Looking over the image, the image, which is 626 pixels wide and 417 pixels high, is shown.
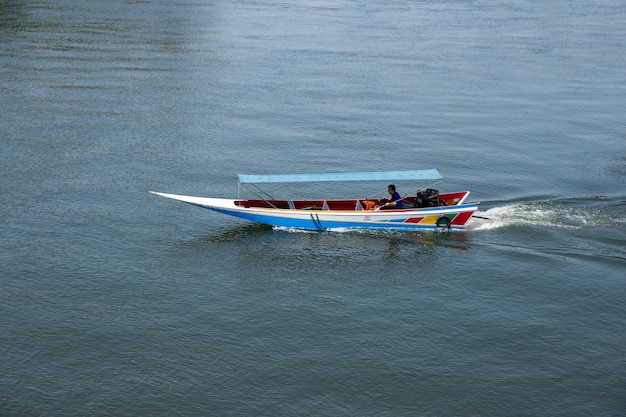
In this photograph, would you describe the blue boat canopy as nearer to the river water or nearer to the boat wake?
the river water

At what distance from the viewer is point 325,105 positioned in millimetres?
85812

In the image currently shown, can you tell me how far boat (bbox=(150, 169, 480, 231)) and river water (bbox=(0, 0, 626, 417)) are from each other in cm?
98

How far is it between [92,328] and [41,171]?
25.5 meters

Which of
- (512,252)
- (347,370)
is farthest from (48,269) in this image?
(512,252)

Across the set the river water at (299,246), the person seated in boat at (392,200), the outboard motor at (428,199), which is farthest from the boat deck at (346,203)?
the river water at (299,246)

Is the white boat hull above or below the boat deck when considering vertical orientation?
below

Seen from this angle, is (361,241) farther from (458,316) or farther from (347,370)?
(347,370)

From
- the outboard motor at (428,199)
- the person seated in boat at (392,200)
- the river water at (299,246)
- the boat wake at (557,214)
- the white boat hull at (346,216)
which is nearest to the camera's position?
the river water at (299,246)

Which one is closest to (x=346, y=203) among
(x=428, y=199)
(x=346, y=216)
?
(x=346, y=216)

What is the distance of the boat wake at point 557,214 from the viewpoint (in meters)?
56.2

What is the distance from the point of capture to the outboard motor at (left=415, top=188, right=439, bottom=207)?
5566cm

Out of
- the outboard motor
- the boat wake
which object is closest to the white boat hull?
the outboard motor

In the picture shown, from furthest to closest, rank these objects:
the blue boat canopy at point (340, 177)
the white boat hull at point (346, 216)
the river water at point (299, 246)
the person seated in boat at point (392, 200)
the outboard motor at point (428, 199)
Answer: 1. the outboard motor at point (428, 199)
2. the blue boat canopy at point (340, 177)
3. the person seated in boat at point (392, 200)
4. the white boat hull at point (346, 216)
5. the river water at point (299, 246)

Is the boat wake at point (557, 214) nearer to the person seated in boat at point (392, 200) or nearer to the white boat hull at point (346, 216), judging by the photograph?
the white boat hull at point (346, 216)
